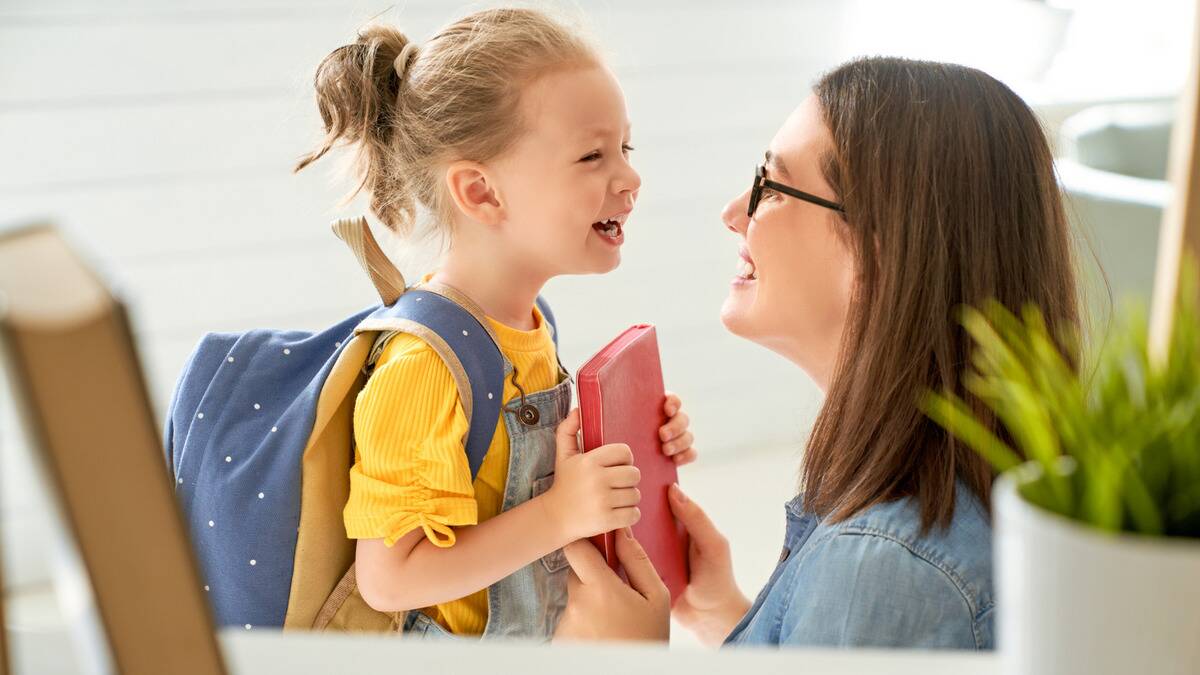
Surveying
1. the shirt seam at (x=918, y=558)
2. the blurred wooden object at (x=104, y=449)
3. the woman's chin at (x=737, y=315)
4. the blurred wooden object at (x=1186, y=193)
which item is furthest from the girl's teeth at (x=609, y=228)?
the blurred wooden object at (x=104, y=449)

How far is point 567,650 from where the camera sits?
611 mm

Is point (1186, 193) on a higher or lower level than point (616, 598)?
higher

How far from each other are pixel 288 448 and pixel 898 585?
703mm

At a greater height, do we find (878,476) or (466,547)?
(878,476)

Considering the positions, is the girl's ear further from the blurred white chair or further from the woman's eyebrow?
the blurred white chair

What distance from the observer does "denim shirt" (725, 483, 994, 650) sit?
3.23 ft

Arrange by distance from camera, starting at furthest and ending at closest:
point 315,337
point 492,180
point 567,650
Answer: point 492,180, point 315,337, point 567,650

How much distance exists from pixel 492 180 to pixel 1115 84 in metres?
3.39

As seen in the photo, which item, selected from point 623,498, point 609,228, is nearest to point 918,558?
point 623,498

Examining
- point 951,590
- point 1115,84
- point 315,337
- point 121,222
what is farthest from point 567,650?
point 1115,84

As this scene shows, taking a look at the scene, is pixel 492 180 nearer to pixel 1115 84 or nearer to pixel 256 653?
pixel 256 653

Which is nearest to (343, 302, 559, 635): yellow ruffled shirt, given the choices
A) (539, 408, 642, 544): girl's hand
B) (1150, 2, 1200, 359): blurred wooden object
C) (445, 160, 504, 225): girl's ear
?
(539, 408, 642, 544): girl's hand

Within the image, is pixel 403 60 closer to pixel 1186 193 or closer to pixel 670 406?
pixel 670 406

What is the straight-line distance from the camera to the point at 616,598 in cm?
133
